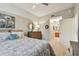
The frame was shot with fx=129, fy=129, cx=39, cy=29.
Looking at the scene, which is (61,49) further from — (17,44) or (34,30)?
(17,44)

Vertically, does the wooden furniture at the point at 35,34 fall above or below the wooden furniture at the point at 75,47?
above

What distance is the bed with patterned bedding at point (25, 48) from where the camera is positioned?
1862mm

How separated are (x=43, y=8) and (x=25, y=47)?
656 mm

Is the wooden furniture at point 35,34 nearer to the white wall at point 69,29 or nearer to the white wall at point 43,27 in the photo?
the white wall at point 43,27

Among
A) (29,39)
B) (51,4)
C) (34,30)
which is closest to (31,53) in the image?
(29,39)

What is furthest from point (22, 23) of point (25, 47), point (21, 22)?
point (25, 47)

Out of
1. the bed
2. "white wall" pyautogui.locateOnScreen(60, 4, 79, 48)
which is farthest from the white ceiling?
the bed

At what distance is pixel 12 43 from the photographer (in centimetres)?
192

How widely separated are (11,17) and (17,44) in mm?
422

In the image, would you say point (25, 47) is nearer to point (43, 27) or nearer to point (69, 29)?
point (43, 27)

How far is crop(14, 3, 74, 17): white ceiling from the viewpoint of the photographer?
1950 mm

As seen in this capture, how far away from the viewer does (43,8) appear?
1995mm

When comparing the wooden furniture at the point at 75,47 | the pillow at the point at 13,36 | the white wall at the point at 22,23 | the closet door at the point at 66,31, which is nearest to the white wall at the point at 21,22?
the white wall at the point at 22,23

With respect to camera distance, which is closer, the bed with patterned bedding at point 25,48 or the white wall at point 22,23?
the bed with patterned bedding at point 25,48
